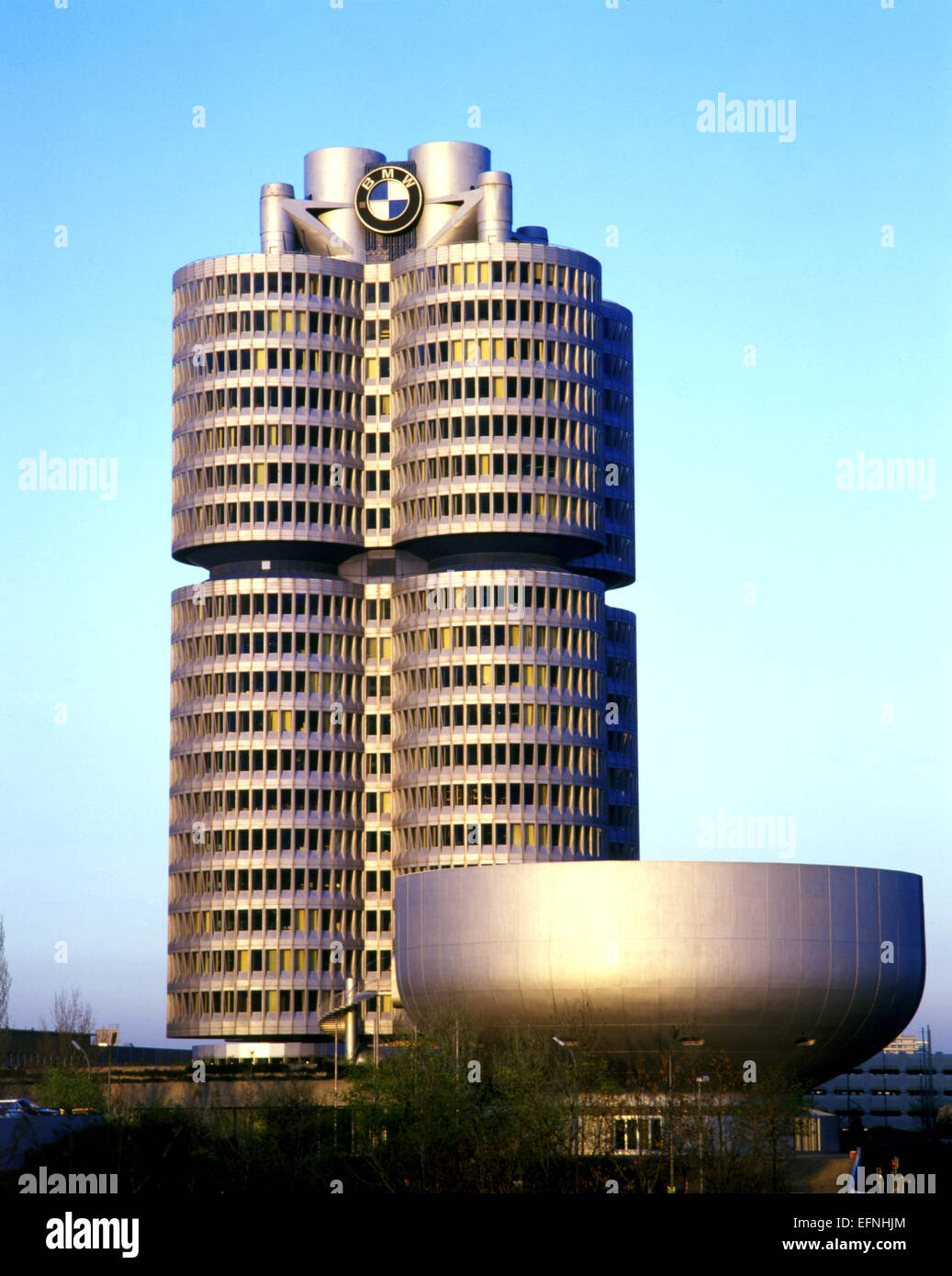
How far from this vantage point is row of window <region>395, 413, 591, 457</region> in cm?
19025

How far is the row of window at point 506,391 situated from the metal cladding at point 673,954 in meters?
64.9

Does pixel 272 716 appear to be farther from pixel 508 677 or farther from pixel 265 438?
pixel 265 438

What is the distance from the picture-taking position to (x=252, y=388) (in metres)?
194

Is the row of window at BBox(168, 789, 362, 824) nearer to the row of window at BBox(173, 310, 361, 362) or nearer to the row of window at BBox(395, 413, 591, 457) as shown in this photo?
the row of window at BBox(395, 413, 591, 457)

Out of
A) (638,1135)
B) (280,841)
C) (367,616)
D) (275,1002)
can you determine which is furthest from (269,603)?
(638,1135)

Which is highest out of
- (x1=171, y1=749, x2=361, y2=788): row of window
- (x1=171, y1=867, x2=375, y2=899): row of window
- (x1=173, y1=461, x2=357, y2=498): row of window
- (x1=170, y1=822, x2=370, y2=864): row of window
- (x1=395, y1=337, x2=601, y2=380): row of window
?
(x1=395, y1=337, x2=601, y2=380): row of window

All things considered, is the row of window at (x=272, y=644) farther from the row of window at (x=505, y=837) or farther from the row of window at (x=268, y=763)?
the row of window at (x=505, y=837)

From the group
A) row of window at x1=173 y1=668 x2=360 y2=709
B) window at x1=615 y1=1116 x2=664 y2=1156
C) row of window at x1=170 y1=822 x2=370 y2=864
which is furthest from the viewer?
row of window at x1=173 y1=668 x2=360 y2=709

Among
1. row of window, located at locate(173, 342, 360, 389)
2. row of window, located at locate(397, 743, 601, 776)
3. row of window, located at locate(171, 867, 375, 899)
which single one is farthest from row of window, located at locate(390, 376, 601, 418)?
row of window, located at locate(171, 867, 375, 899)

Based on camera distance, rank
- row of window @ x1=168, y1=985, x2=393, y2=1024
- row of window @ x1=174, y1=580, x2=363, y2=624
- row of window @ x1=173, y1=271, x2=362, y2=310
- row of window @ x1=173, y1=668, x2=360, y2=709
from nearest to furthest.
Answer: row of window @ x1=168, y1=985, x2=393, y2=1024, row of window @ x1=173, y1=668, x2=360, y2=709, row of window @ x1=174, y1=580, x2=363, y2=624, row of window @ x1=173, y1=271, x2=362, y2=310

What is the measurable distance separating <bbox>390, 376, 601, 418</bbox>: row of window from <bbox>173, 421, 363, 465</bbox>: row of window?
10.3 feet

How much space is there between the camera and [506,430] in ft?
624
